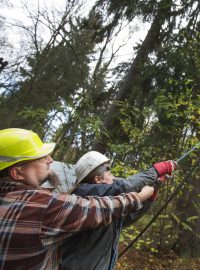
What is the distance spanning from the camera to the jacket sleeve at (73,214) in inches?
65.4

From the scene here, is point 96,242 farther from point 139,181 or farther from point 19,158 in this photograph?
point 19,158

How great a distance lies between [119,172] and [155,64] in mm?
3639

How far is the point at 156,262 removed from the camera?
650 cm

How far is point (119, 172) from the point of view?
585cm

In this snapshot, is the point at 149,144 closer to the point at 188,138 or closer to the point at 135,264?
the point at 188,138

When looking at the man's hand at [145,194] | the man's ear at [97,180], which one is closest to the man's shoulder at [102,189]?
the man's ear at [97,180]

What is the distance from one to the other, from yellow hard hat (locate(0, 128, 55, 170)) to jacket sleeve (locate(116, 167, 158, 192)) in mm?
752

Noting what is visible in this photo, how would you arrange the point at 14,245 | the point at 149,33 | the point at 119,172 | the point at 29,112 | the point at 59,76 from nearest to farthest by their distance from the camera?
the point at 14,245, the point at 29,112, the point at 119,172, the point at 149,33, the point at 59,76

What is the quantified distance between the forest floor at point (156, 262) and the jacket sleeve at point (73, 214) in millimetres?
5076

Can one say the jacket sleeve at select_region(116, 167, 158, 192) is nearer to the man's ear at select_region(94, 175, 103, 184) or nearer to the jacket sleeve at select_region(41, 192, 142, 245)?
the man's ear at select_region(94, 175, 103, 184)

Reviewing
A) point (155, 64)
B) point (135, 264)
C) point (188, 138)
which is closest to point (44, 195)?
point (188, 138)

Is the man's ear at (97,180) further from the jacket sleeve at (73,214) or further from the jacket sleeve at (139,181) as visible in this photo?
the jacket sleeve at (73,214)

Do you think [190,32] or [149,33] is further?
[149,33]

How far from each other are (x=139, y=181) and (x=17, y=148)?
1020 mm
